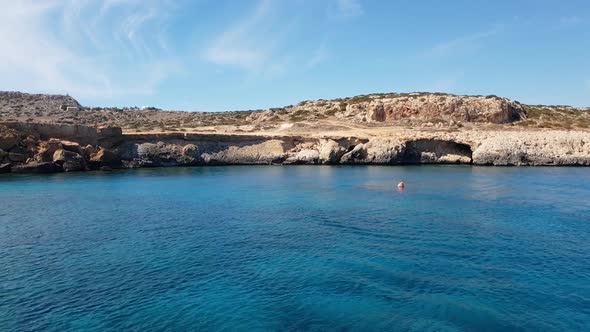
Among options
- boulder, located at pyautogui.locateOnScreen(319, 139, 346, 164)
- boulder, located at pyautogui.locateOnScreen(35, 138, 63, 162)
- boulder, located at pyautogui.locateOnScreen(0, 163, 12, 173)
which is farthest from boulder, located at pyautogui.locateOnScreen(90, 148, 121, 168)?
boulder, located at pyautogui.locateOnScreen(319, 139, 346, 164)

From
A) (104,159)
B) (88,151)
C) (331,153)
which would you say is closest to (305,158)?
(331,153)

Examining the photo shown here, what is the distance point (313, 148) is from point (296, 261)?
46.3 meters

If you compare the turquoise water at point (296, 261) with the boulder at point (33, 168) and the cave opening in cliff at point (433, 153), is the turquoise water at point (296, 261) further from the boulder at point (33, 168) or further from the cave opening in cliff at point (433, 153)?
the cave opening in cliff at point (433, 153)

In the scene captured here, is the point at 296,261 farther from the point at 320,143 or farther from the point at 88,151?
the point at 320,143

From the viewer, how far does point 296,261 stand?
18000mm

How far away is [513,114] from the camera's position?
87.2m

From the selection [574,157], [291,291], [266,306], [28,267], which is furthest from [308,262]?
[574,157]

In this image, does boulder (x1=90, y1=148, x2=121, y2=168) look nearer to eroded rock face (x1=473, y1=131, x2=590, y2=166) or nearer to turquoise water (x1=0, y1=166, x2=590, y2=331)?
turquoise water (x1=0, y1=166, x2=590, y2=331)

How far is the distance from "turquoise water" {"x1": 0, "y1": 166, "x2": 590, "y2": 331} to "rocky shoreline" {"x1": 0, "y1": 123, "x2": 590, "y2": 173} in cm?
2472

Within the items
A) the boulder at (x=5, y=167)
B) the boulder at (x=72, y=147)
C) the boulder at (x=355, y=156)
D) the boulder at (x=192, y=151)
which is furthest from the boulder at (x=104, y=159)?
the boulder at (x=355, y=156)

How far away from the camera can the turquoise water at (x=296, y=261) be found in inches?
516

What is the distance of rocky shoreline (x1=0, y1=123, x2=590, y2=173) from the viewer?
5681 cm

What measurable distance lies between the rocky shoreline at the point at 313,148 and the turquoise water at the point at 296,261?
24721 millimetres

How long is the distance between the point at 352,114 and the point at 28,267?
75.3 meters
